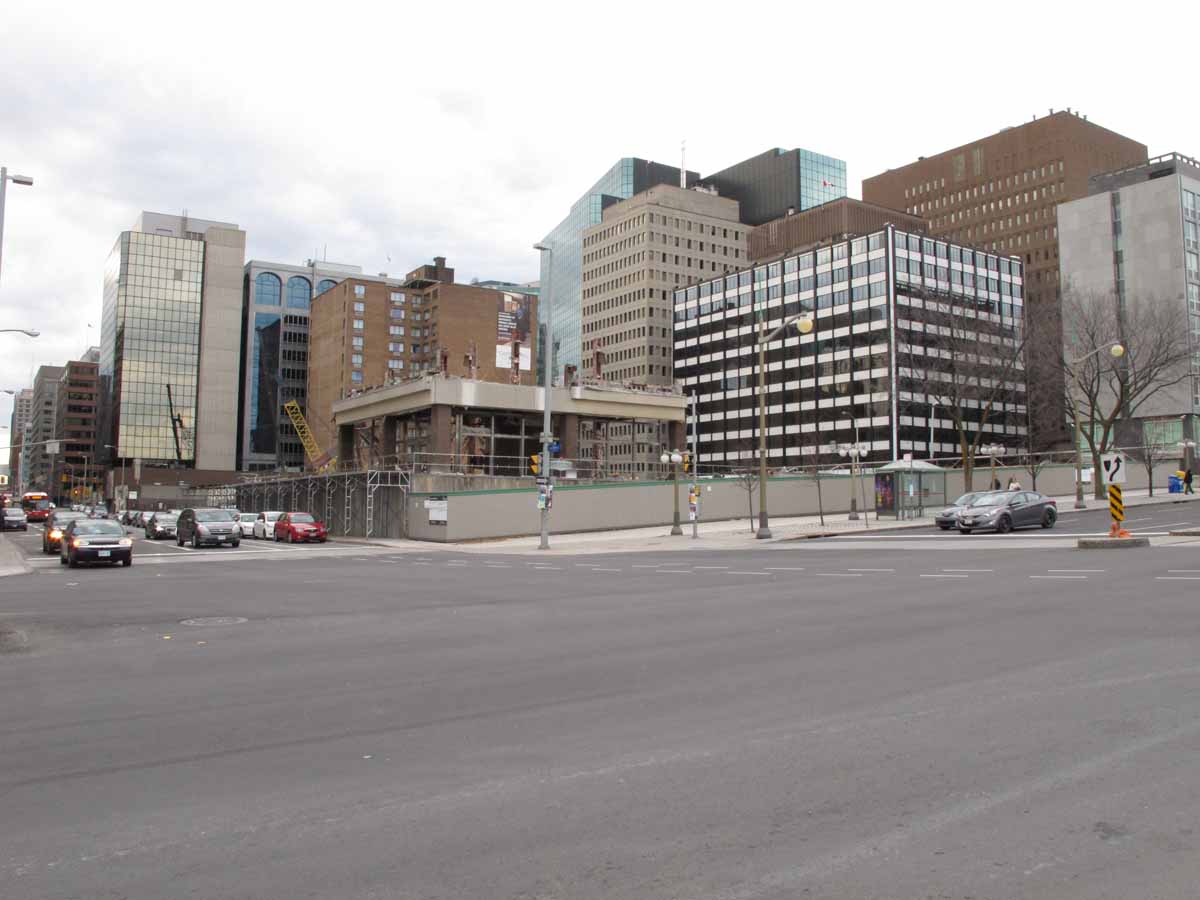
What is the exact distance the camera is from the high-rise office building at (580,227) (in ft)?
604

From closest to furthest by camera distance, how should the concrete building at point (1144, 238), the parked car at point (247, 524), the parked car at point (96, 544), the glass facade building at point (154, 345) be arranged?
1. the parked car at point (96, 544)
2. the parked car at point (247, 524)
3. the concrete building at point (1144, 238)
4. the glass facade building at point (154, 345)

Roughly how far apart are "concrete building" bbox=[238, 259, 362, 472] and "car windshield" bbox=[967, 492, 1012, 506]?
149 m

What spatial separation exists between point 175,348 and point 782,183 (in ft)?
385

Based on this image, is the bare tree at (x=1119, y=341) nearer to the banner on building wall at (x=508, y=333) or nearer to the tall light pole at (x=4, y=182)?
the banner on building wall at (x=508, y=333)

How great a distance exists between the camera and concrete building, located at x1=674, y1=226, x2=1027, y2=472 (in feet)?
359

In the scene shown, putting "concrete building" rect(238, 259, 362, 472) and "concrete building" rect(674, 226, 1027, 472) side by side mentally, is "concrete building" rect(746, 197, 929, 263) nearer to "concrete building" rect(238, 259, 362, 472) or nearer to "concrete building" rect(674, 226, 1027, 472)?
"concrete building" rect(674, 226, 1027, 472)

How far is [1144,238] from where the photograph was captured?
109 meters

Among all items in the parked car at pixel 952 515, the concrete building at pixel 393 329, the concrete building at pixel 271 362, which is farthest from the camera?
the concrete building at pixel 271 362

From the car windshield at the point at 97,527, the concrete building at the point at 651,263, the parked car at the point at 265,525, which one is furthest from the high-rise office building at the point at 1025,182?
the car windshield at the point at 97,527

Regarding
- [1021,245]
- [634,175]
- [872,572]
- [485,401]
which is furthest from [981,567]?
[634,175]

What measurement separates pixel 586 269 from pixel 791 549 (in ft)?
510

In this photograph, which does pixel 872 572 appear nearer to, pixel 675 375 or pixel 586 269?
pixel 675 375

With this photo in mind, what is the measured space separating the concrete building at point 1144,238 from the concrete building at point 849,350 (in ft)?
31.8

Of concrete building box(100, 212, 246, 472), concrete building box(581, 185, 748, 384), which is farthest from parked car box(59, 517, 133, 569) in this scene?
concrete building box(100, 212, 246, 472)
